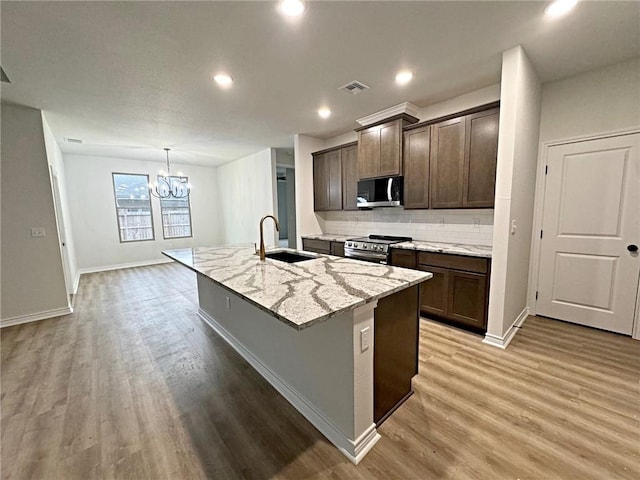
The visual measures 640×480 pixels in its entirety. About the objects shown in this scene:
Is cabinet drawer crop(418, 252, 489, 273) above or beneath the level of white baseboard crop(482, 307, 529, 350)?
above

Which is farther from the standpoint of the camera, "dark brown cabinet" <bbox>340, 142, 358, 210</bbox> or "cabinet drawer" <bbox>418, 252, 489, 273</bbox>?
"dark brown cabinet" <bbox>340, 142, 358, 210</bbox>

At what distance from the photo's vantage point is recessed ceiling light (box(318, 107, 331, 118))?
3.65m

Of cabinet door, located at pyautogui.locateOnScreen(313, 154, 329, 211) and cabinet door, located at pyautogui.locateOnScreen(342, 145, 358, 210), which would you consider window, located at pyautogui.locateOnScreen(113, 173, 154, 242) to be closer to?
cabinet door, located at pyautogui.locateOnScreen(313, 154, 329, 211)

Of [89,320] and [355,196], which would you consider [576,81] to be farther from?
[89,320]

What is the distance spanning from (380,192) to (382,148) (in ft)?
2.01

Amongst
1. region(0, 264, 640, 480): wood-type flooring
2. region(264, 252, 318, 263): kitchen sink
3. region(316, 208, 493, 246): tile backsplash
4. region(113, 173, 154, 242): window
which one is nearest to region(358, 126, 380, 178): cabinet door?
region(316, 208, 493, 246): tile backsplash

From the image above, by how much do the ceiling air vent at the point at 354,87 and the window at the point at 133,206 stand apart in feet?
20.7

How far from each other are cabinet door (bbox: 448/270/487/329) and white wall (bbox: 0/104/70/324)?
5.10 m

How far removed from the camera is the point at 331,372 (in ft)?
5.23

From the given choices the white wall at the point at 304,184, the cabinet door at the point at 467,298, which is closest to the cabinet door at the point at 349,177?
the white wall at the point at 304,184

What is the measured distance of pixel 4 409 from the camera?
1945 mm

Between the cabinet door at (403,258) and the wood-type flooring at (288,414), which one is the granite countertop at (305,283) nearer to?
the wood-type flooring at (288,414)

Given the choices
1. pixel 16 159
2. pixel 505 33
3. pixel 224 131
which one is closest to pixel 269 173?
pixel 224 131

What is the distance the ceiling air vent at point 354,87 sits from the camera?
289 cm
